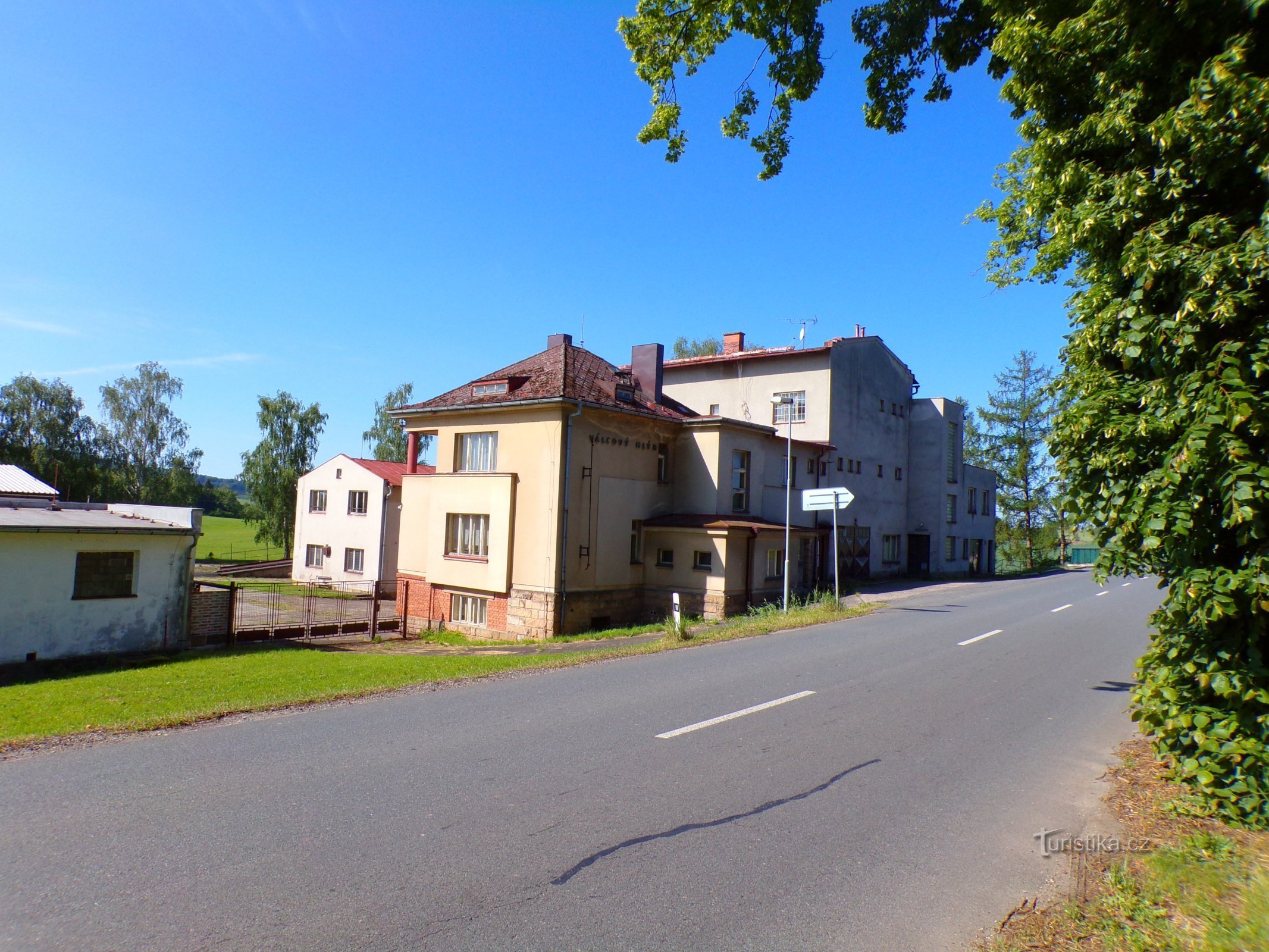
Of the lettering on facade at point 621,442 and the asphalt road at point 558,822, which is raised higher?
the lettering on facade at point 621,442

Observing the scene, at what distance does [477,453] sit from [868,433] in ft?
63.8

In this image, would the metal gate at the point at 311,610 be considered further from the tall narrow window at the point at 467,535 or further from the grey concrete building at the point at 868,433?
the grey concrete building at the point at 868,433

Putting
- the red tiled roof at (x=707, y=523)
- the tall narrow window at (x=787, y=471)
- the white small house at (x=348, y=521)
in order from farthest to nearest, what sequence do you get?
1. the white small house at (x=348, y=521)
2. the tall narrow window at (x=787, y=471)
3. the red tiled roof at (x=707, y=523)

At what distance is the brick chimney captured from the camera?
1096 inches

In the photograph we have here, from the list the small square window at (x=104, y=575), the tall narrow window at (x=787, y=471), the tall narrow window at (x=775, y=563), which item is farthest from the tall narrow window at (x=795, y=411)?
the small square window at (x=104, y=575)

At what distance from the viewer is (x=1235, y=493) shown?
4672mm

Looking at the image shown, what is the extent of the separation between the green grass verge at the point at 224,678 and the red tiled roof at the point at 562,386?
8424 mm

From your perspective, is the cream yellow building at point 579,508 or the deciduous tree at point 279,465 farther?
the deciduous tree at point 279,465

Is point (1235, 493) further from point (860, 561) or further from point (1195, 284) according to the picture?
point (860, 561)

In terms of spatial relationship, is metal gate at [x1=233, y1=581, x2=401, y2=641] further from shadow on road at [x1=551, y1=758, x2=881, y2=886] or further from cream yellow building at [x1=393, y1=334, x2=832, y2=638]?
shadow on road at [x1=551, y1=758, x2=881, y2=886]

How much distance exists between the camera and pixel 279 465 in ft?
186

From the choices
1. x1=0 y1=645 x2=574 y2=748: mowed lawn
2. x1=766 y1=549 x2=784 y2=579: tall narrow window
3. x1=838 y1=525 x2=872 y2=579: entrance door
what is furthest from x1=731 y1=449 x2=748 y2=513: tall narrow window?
x1=0 y1=645 x2=574 y2=748: mowed lawn

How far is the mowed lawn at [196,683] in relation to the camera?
882 cm

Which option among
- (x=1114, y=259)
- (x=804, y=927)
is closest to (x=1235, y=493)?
(x=1114, y=259)
